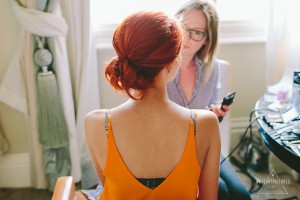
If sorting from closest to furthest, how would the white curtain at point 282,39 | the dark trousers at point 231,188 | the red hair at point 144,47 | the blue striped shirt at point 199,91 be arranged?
the red hair at point 144,47, the dark trousers at point 231,188, the blue striped shirt at point 199,91, the white curtain at point 282,39

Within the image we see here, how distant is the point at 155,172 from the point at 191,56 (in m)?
0.77

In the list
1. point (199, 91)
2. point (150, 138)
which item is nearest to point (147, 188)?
point (150, 138)

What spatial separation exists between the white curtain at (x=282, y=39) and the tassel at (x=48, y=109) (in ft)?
4.24

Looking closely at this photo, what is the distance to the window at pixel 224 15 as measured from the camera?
189 cm

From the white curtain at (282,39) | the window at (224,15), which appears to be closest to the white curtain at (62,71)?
the window at (224,15)

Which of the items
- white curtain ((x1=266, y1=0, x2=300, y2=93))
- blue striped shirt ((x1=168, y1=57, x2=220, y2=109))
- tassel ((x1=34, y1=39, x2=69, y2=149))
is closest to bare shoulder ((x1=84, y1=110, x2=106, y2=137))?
blue striped shirt ((x1=168, y1=57, x2=220, y2=109))

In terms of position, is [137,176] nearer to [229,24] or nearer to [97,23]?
[97,23]

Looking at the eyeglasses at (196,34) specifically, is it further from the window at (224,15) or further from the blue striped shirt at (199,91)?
the window at (224,15)

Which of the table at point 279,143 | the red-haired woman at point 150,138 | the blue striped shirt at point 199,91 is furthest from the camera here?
the blue striped shirt at point 199,91

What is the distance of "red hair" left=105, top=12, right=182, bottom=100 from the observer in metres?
0.70

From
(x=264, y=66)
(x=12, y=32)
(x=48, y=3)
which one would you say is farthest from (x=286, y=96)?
(x=12, y=32)

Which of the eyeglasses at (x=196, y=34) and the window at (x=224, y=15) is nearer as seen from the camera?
the eyeglasses at (x=196, y=34)

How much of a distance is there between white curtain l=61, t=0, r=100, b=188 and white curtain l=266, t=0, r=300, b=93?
1108 millimetres

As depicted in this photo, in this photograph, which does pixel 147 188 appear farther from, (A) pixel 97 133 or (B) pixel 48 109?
(B) pixel 48 109
